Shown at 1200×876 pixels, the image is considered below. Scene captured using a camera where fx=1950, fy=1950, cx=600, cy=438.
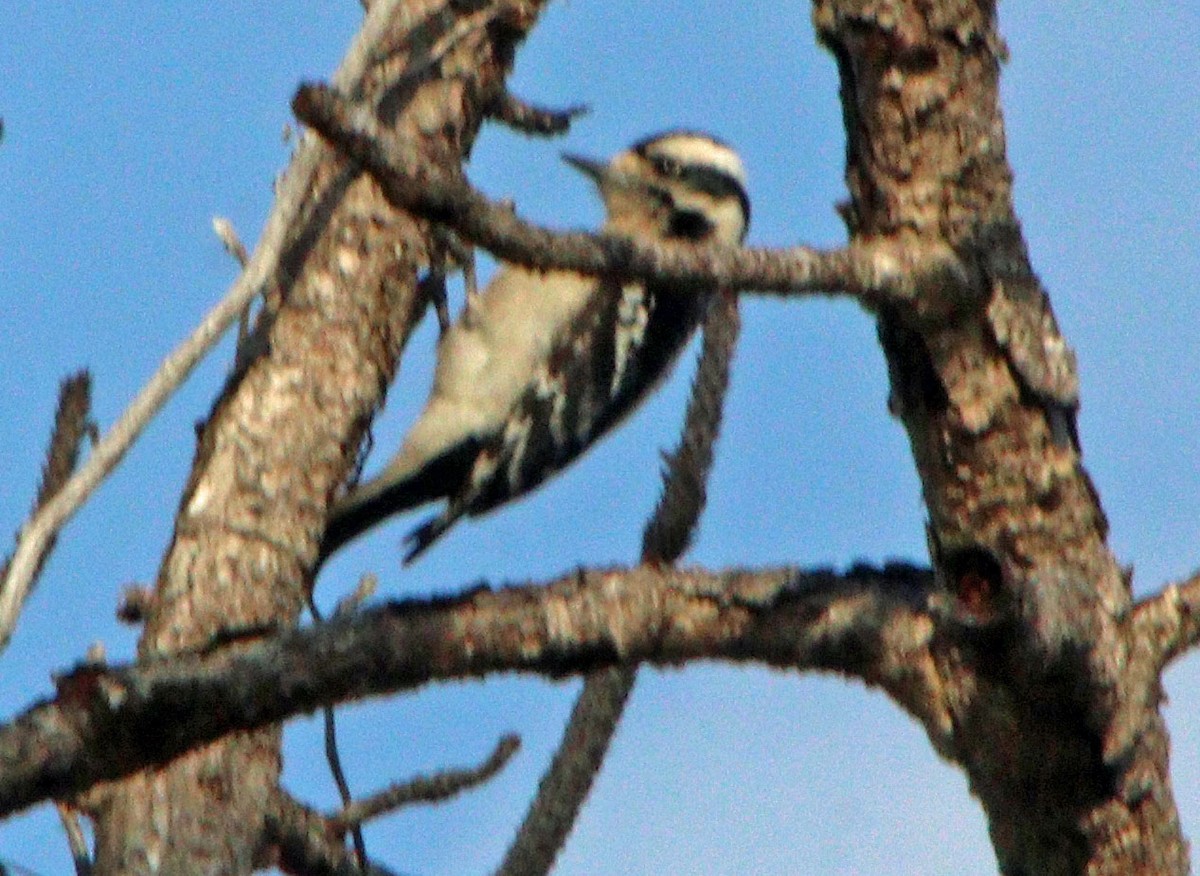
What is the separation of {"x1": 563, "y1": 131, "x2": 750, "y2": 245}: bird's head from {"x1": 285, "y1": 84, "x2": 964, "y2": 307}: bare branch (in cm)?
286

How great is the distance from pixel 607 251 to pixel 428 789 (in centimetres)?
156

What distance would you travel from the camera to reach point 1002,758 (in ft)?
7.91

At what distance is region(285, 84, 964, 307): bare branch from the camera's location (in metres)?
2.09

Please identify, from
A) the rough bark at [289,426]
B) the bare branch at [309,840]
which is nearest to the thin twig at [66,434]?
the rough bark at [289,426]

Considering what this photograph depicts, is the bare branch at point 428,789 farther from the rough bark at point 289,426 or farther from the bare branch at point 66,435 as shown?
the bare branch at point 66,435

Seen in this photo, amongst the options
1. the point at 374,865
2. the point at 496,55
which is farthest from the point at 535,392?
the point at 374,865

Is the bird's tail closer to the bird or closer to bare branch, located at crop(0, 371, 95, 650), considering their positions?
the bird

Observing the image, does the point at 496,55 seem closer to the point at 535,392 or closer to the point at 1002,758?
the point at 535,392

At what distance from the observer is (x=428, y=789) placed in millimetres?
3461

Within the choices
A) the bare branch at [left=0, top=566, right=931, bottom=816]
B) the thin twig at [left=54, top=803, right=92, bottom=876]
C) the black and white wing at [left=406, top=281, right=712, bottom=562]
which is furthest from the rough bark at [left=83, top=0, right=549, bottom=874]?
the bare branch at [left=0, top=566, right=931, bottom=816]

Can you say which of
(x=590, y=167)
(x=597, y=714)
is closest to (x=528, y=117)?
(x=590, y=167)

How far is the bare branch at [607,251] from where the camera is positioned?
2.09m

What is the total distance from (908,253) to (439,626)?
72 cm

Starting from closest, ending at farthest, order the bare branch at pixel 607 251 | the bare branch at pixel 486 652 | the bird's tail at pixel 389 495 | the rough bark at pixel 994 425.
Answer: the bare branch at pixel 607 251 → the bare branch at pixel 486 652 → the rough bark at pixel 994 425 → the bird's tail at pixel 389 495
